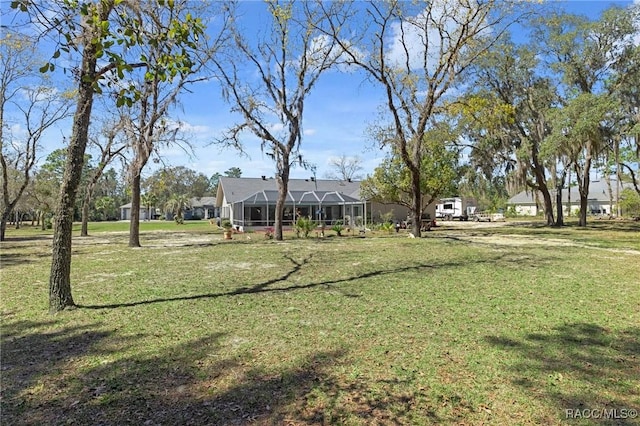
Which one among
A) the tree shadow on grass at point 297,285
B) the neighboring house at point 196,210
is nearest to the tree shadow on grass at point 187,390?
the tree shadow on grass at point 297,285

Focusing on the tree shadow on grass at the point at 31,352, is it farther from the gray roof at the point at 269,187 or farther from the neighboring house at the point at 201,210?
the neighboring house at the point at 201,210

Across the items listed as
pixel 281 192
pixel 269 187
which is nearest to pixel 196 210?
pixel 269 187

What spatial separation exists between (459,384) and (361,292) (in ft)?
11.1

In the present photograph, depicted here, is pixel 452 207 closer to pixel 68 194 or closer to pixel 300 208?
pixel 300 208

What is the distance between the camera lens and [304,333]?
4.44m

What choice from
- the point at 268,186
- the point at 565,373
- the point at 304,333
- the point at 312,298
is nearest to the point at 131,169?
the point at 312,298

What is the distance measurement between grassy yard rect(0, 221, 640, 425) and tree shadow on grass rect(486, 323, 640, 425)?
17 millimetres

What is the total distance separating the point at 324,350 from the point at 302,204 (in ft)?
83.0

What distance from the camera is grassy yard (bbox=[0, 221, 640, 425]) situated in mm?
2812

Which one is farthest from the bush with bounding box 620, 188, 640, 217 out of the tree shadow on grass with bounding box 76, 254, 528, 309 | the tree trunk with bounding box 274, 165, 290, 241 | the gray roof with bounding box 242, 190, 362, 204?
the tree trunk with bounding box 274, 165, 290, 241

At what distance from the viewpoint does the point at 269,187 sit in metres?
34.2

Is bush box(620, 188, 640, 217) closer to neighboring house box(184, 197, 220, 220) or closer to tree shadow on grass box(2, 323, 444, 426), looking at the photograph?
tree shadow on grass box(2, 323, 444, 426)

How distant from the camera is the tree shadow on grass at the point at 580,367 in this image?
289cm

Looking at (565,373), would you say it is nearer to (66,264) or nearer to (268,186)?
(66,264)
